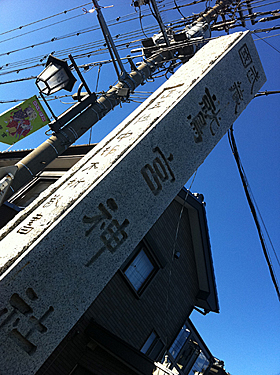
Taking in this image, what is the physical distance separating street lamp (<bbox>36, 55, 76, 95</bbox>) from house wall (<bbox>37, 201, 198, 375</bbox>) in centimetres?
528

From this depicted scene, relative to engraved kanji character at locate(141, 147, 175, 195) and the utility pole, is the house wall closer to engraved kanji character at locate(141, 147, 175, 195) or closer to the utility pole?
the utility pole

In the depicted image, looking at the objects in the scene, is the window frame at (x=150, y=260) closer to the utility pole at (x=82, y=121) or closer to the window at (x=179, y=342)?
the window at (x=179, y=342)

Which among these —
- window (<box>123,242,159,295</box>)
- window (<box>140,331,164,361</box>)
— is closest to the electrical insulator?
window (<box>123,242,159,295</box>)

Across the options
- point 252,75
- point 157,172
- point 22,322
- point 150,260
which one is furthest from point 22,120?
point 22,322

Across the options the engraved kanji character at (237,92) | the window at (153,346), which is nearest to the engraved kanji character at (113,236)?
the engraved kanji character at (237,92)

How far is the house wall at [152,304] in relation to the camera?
7.73 meters

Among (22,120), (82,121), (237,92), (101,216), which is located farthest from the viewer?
(22,120)

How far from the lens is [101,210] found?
12.8 ft

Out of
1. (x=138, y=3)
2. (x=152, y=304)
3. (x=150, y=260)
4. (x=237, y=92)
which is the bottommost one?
(x=152, y=304)

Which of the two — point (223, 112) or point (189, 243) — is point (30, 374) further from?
point (189, 243)

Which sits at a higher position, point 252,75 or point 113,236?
point 252,75

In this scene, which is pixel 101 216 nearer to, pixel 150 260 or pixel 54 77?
pixel 54 77

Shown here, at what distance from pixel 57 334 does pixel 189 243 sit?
28.9 feet

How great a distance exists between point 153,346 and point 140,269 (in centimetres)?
253
